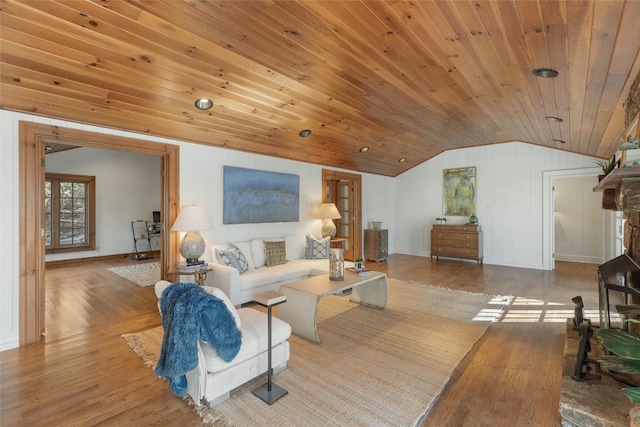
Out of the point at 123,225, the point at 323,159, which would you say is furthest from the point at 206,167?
the point at 123,225

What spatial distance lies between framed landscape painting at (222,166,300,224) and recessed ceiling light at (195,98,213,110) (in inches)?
52.2

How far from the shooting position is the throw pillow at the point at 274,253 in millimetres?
4816

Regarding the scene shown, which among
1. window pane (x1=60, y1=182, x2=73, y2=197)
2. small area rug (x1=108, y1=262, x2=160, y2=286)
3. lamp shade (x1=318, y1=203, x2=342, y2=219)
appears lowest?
small area rug (x1=108, y1=262, x2=160, y2=286)

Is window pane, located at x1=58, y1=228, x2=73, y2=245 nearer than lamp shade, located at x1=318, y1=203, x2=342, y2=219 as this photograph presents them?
No

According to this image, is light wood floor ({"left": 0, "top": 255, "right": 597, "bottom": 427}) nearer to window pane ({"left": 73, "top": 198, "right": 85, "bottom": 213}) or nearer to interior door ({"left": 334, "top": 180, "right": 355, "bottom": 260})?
window pane ({"left": 73, "top": 198, "right": 85, "bottom": 213})

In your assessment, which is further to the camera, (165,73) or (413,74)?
(413,74)

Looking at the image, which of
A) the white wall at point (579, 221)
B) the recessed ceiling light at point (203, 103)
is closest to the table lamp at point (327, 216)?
the recessed ceiling light at point (203, 103)

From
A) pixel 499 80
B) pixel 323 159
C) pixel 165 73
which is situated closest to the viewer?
pixel 165 73

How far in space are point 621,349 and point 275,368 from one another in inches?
83.3

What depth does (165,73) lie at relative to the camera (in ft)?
9.13

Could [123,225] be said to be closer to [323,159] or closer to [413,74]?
[323,159]

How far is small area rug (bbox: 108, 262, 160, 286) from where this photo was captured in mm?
5409

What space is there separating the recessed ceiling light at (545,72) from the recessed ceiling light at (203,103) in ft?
10.4

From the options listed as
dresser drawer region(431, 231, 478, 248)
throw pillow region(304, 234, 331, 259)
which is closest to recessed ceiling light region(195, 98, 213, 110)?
throw pillow region(304, 234, 331, 259)
